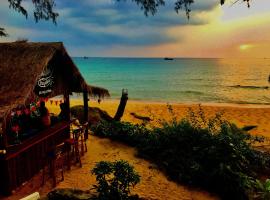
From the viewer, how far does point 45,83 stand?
939 centimetres

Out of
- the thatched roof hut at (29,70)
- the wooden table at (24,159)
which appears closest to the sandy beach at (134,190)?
the wooden table at (24,159)

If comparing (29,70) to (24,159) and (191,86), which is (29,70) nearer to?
(24,159)

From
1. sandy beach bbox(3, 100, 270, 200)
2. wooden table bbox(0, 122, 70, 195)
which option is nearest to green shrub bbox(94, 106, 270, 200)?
sandy beach bbox(3, 100, 270, 200)

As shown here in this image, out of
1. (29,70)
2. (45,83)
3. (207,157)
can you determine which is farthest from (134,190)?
(29,70)

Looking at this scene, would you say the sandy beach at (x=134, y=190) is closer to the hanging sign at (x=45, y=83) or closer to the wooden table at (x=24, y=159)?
the wooden table at (x=24, y=159)

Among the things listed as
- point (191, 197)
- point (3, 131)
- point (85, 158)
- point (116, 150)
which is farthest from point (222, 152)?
point (3, 131)

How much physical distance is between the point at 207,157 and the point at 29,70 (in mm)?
6008

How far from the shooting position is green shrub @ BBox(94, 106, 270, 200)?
874 centimetres

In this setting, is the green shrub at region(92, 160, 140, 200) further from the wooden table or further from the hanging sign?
the hanging sign

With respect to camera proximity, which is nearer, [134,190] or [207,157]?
[134,190]

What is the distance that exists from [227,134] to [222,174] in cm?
189

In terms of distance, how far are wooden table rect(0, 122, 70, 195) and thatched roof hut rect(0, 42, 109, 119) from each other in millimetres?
1307

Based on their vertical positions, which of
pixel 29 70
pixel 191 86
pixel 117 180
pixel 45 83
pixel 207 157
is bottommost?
pixel 207 157

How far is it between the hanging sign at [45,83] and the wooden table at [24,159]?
1.34 metres
